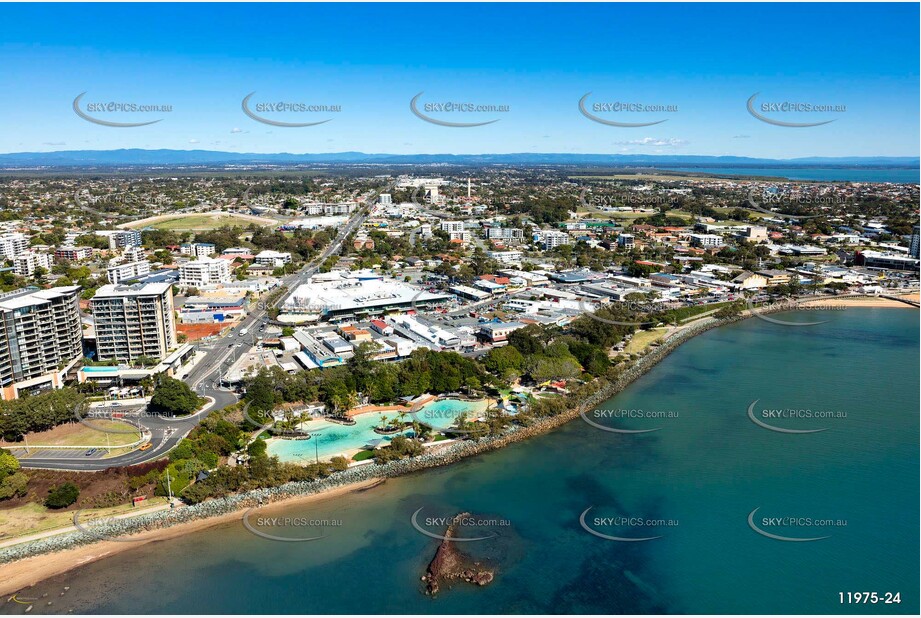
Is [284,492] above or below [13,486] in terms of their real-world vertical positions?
below

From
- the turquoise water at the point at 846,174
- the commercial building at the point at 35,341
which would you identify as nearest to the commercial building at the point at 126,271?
the commercial building at the point at 35,341

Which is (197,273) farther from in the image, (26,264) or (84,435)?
(84,435)

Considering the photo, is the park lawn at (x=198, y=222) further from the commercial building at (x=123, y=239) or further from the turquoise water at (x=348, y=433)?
the turquoise water at (x=348, y=433)

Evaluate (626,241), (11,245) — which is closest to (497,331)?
(626,241)

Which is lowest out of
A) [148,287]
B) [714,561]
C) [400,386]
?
[714,561]

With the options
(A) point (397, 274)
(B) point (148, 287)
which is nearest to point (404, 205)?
(A) point (397, 274)

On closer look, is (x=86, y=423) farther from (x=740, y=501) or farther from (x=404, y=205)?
(x=404, y=205)

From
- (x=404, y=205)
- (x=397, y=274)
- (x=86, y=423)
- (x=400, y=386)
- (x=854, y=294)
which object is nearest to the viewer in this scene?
(x=86, y=423)
